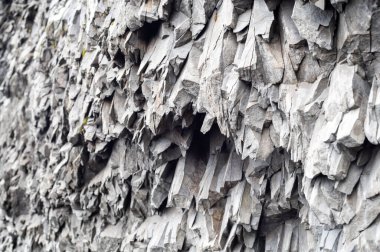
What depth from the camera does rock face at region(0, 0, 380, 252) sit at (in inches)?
459

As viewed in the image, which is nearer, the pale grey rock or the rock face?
the rock face

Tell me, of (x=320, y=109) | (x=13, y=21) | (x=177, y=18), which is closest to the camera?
(x=320, y=109)

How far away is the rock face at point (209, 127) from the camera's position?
38.3 feet

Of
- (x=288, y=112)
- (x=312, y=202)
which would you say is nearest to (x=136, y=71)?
(x=288, y=112)

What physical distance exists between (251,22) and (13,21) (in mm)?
36735

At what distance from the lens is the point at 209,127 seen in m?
16.3

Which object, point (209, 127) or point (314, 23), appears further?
point (209, 127)

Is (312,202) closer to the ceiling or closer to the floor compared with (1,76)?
closer to the floor

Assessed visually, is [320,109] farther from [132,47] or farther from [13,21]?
[13,21]

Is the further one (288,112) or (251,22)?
(251,22)

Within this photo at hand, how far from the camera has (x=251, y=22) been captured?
14.2 m

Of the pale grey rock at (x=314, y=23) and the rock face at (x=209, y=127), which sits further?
the pale grey rock at (x=314, y=23)

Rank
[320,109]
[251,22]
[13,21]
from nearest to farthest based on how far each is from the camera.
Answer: [320,109], [251,22], [13,21]

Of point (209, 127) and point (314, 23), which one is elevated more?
point (314, 23)
